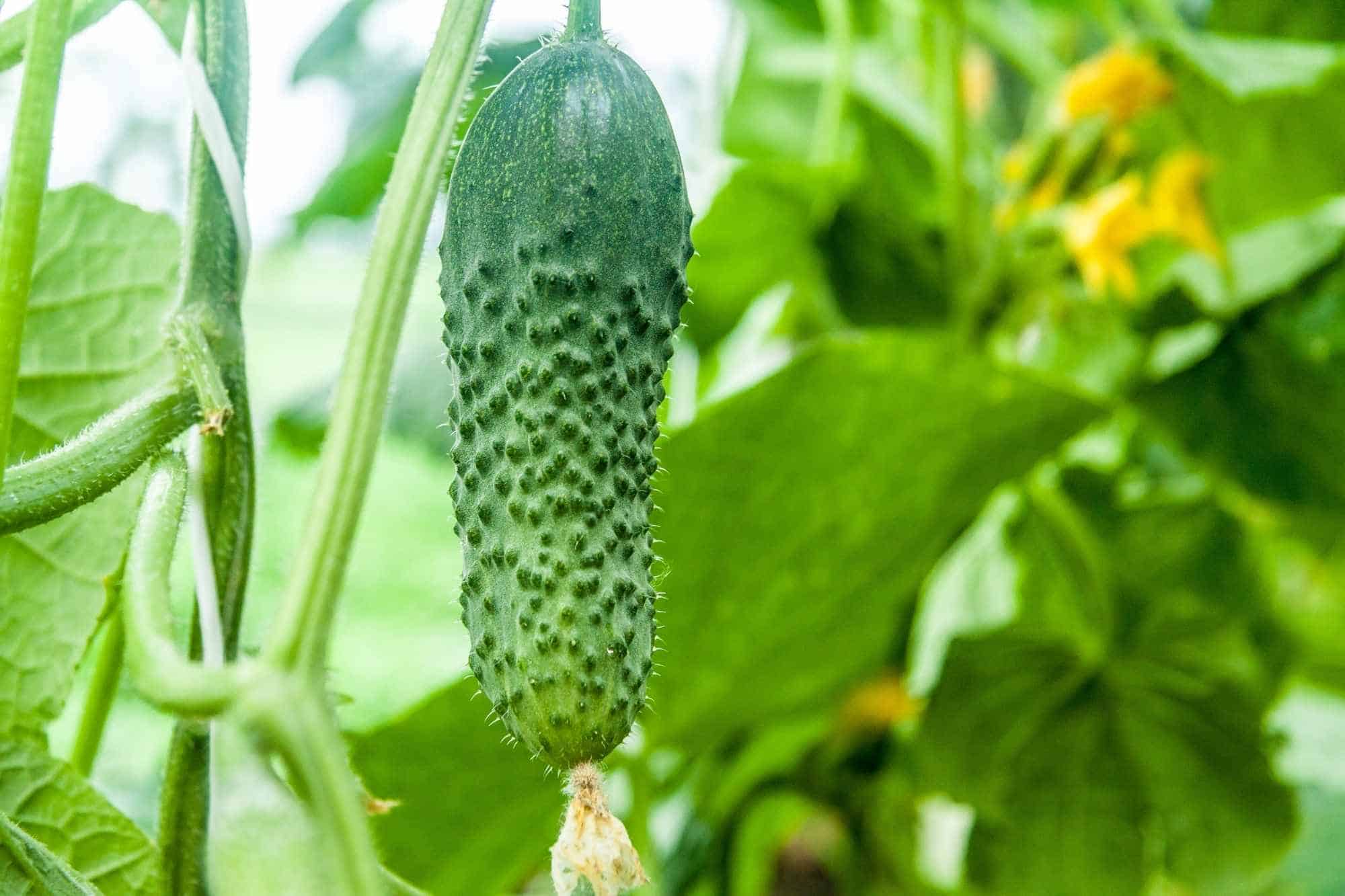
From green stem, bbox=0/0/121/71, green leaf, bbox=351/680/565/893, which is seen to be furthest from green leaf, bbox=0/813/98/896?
green leaf, bbox=351/680/565/893

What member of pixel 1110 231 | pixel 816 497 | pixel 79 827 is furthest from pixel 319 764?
pixel 1110 231

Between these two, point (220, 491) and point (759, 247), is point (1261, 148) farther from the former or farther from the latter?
point (220, 491)

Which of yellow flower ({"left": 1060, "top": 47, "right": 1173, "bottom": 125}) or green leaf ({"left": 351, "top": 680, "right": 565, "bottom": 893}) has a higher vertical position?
yellow flower ({"left": 1060, "top": 47, "right": 1173, "bottom": 125})

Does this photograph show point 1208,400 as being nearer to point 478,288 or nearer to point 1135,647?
point 1135,647

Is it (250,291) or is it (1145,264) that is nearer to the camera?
(1145,264)

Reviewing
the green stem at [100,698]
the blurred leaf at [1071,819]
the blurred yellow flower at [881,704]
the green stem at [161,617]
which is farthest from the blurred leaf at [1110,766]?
the green stem at [161,617]

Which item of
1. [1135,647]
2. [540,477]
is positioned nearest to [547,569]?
[540,477]

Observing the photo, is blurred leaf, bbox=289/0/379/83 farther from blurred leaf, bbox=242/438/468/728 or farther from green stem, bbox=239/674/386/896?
blurred leaf, bbox=242/438/468/728
